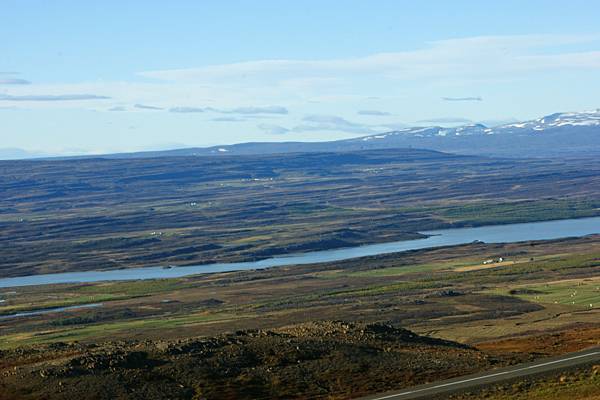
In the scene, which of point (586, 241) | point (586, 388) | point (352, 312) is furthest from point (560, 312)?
point (586, 241)

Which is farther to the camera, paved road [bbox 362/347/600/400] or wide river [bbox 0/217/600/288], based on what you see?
wide river [bbox 0/217/600/288]

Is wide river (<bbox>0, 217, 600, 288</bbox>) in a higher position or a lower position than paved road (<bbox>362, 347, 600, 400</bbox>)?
lower

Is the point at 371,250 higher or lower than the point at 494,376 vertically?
lower

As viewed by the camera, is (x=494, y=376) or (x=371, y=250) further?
(x=371, y=250)

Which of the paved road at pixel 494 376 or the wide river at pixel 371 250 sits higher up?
the paved road at pixel 494 376

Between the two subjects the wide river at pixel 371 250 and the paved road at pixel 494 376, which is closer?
the paved road at pixel 494 376
